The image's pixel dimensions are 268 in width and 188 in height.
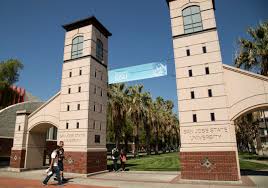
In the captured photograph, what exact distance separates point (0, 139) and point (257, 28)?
109ft

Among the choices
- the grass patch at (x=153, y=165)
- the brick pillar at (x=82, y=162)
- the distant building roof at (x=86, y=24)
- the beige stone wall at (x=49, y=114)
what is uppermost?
the distant building roof at (x=86, y=24)

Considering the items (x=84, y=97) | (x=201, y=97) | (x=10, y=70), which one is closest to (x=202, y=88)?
(x=201, y=97)

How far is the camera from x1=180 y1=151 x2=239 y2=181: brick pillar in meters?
14.2

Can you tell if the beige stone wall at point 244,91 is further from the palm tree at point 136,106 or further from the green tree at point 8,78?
the green tree at point 8,78

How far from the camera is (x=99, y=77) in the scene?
22.4m

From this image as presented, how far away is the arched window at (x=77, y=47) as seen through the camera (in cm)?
2200

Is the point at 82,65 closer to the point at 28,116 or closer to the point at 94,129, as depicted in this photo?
the point at 94,129

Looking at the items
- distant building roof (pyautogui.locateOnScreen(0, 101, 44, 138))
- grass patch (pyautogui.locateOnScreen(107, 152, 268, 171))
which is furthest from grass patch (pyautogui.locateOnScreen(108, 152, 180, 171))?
distant building roof (pyautogui.locateOnScreen(0, 101, 44, 138))

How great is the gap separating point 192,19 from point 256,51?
909 cm

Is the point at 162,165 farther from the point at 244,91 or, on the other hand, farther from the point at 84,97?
the point at 244,91

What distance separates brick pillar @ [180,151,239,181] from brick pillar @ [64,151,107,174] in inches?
317

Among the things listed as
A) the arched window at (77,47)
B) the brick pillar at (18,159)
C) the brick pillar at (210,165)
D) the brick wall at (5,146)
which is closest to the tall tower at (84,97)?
the arched window at (77,47)

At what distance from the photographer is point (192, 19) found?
17828mm

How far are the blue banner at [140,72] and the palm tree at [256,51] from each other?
1116cm
